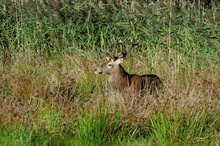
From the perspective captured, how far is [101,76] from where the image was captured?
9602mm

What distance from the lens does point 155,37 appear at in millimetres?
11219

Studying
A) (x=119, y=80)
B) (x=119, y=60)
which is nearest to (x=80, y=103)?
(x=119, y=80)

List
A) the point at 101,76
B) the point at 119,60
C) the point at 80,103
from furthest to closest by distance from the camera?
the point at 101,76
the point at 119,60
the point at 80,103

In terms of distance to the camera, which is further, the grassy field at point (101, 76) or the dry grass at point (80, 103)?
the dry grass at point (80, 103)

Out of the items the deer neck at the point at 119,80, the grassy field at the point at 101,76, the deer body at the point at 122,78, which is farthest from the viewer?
the deer neck at the point at 119,80

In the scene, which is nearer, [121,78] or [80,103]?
[80,103]

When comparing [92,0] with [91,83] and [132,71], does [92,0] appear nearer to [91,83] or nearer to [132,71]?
[132,71]

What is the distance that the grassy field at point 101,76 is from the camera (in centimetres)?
654

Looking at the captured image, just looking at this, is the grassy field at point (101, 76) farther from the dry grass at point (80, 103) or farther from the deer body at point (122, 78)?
the deer body at point (122, 78)

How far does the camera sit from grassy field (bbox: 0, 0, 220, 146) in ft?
21.5

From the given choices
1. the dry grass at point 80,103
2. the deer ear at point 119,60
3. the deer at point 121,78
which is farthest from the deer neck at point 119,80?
the dry grass at point 80,103

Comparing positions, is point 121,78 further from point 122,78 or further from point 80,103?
point 80,103

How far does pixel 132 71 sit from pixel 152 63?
1.31 feet

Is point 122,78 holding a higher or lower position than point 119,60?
lower
